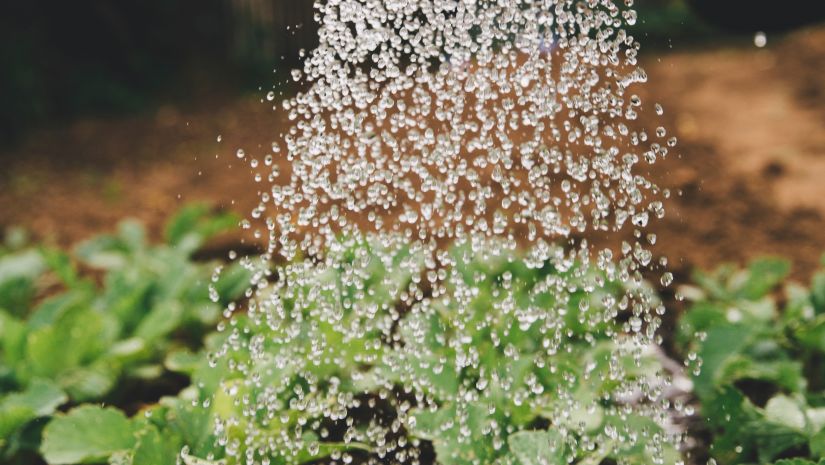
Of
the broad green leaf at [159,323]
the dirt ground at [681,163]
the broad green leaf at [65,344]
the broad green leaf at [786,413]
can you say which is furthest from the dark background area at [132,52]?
the broad green leaf at [786,413]

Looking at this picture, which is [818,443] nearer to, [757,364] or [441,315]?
[757,364]

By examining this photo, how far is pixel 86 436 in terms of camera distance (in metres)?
1.77

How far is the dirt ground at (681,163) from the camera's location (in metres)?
3.37

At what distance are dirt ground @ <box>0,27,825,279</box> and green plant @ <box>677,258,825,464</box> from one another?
440mm

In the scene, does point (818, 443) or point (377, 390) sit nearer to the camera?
point (818, 443)

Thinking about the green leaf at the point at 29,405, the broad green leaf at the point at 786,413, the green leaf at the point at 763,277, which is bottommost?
the broad green leaf at the point at 786,413

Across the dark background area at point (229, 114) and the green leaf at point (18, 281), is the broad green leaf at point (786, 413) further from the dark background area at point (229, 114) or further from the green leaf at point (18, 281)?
the green leaf at point (18, 281)

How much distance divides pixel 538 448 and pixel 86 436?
3.15 ft

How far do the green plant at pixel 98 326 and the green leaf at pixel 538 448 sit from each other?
0.72m

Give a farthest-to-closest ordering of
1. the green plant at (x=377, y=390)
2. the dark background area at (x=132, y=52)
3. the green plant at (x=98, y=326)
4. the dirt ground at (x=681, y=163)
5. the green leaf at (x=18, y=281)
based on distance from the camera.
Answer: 1. the dark background area at (x=132, y=52)
2. the dirt ground at (x=681, y=163)
3. the green leaf at (x=18, y=281)
4. the green plant at (x=98, y=326)
5. the green plant at (x=377, y=390)

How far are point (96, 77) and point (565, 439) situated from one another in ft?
18.5

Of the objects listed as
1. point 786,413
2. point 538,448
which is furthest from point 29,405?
point 786,413

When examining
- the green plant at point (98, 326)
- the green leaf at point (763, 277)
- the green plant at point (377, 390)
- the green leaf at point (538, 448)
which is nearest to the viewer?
the green leaf at point (538, 448)

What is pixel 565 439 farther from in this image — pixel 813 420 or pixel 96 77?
pixel 96 77
